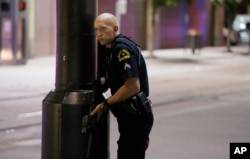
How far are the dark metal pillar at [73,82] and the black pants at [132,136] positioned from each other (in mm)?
591

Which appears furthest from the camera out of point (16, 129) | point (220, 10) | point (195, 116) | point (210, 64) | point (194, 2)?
point (220, 10)

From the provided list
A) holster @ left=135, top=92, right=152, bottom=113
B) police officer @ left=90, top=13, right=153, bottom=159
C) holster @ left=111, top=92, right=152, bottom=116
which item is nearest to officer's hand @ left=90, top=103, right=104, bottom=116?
police officer @ left=90, top=13, right=153, bottom=159

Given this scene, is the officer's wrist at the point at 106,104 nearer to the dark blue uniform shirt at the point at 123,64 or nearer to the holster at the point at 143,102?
the dark blue uniform shirt at the point at 123,64

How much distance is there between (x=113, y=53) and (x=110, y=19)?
0.99ft

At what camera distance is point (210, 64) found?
24094 mm

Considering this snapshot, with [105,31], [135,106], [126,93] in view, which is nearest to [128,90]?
[126,93]

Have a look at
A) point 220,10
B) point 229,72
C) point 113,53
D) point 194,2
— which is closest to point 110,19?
point 113,53

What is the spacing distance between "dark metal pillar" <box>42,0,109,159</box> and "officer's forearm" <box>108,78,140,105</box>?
77 cm

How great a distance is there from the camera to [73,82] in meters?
5.57

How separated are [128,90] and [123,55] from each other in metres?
0.28

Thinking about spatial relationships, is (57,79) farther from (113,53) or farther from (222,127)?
(222,127)

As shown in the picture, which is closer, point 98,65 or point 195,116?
point 98,65

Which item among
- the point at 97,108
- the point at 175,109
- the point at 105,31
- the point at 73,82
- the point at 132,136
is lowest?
the point at 175,109

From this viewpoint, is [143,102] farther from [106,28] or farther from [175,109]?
[175,109]
